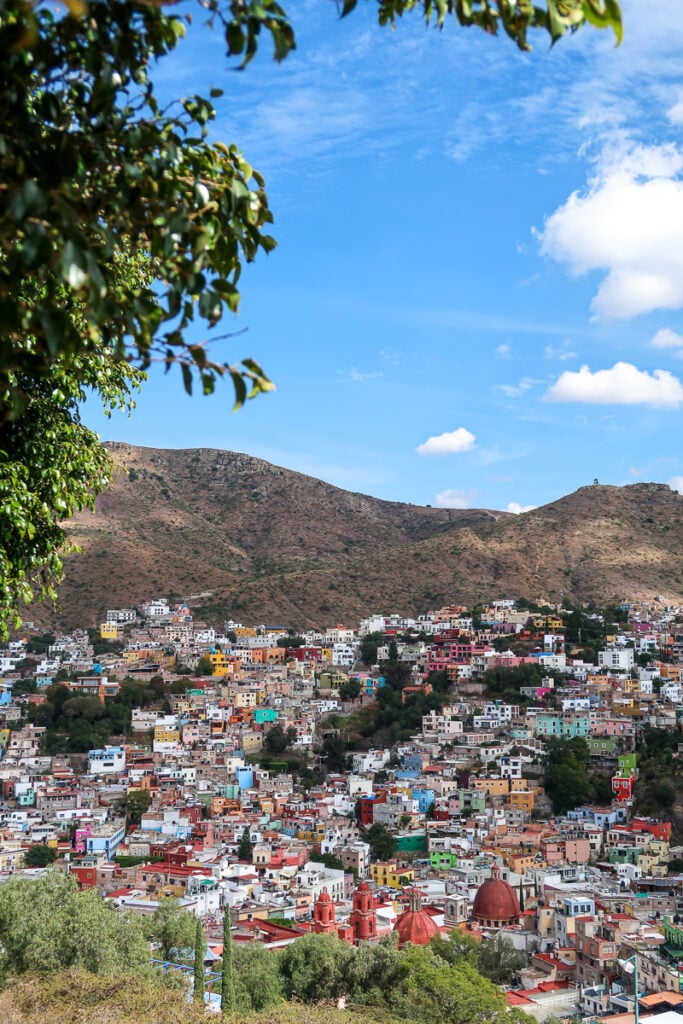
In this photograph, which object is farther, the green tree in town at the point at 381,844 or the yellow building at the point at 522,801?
the yellow building at the point at 522,801

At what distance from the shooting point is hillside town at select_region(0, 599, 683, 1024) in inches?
862

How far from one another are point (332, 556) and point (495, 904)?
166 ft

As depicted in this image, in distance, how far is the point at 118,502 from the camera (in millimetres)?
75375

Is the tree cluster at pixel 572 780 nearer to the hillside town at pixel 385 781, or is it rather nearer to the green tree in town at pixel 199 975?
the hillside town at pixel 385 781

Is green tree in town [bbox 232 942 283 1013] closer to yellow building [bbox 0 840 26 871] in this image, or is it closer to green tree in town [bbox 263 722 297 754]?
yellow building [bbox 0 840 26 871]

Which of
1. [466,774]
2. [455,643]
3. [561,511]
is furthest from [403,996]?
[561,511]

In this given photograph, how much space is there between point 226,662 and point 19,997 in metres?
41.1

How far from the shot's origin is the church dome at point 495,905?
2312 centimetres

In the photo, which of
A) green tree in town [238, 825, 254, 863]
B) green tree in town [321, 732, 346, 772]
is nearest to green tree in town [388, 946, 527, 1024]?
green tree in town [238, 825, 254, 863]

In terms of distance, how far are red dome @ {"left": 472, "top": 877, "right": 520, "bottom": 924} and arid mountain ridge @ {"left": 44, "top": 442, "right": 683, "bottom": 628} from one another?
33.4m

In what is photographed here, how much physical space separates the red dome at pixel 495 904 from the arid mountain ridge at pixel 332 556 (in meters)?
33.4

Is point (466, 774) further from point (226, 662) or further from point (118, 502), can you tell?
point (118, 502)

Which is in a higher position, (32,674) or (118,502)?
(118,502)

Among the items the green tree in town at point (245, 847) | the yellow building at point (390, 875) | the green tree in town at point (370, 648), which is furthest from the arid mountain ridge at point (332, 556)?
the yellow building at point (390, 875)
